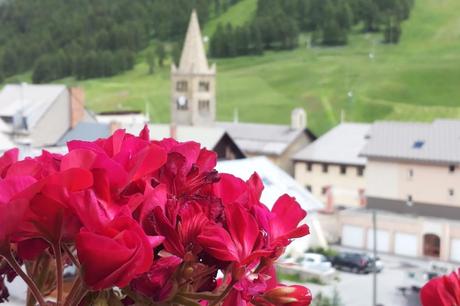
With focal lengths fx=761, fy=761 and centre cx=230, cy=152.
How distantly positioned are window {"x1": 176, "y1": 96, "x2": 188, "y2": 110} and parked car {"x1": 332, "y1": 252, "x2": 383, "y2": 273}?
3051 centimetres

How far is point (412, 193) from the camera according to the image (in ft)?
113

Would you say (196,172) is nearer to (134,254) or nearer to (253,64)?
(134,254)

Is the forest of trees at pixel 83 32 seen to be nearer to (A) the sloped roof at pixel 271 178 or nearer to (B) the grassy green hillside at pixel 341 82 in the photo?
(B) the grassy green hillside at pixel 341 82

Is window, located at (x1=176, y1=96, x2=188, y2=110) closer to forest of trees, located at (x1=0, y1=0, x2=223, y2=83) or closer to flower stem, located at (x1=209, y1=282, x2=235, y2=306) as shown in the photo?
forest of trees, located at (x1=0, y1=0, x2=223, y2=83)

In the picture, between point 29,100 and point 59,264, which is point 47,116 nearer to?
point 29,100

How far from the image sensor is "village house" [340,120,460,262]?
101 feet

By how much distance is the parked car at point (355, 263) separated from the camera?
2781 centimetres

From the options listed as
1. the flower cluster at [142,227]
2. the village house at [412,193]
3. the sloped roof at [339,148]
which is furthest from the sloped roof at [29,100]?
the flower cluster at [142,227]

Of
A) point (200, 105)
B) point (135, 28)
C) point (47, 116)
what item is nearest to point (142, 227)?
point (47, 116)

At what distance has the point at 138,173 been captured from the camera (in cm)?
99

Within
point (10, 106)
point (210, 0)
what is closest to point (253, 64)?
point (210, 0)

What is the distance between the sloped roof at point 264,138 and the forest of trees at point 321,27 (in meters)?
48.2

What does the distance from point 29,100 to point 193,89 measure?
2398 centimetres

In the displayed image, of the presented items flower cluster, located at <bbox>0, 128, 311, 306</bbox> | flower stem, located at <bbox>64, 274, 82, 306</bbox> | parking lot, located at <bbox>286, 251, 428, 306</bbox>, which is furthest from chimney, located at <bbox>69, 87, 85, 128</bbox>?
flower stem, located at <bbox>64, 274, 82, 306</bbox>
